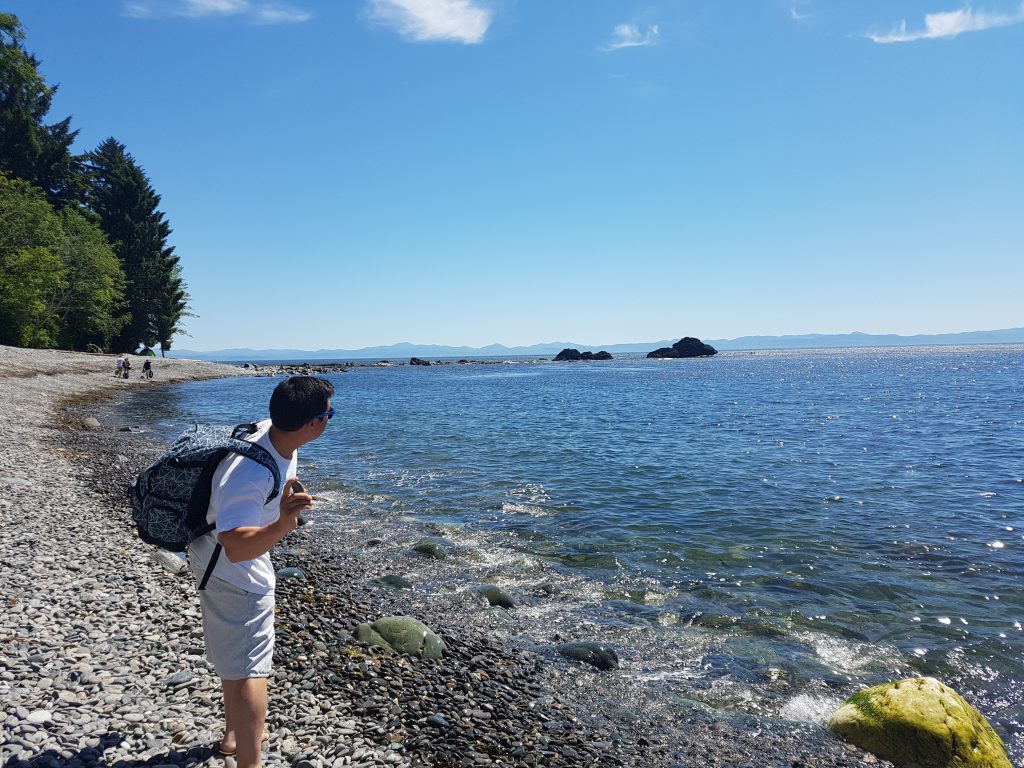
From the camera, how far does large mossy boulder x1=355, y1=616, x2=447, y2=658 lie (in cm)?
730

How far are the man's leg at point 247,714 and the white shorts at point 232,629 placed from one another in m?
0.08

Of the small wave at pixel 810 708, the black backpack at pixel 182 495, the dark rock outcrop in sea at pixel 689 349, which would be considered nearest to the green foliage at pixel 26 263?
the black backpack at pixel 182 495

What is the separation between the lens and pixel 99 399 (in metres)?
37.2

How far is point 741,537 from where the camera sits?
43.7 ft

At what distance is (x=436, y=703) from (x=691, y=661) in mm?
3828

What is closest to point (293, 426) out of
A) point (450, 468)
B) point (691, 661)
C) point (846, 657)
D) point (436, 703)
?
point (436, 703)

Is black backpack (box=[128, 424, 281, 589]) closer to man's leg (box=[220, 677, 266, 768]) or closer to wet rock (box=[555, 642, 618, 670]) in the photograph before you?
man's leg (box=[220, 677, 266, 768])

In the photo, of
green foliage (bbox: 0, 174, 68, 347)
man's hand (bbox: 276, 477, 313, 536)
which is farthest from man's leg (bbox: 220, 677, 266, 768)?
green foliage (bbox: 0, 174, 68, 347)

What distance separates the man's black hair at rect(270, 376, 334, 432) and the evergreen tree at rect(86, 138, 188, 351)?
264 feet

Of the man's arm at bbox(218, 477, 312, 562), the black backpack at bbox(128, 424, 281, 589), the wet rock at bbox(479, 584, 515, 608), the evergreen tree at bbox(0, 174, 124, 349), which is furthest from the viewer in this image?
the evergreen tree at bbox(0, 174, 124, 349)

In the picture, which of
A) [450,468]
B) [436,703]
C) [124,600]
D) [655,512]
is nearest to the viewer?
[436,703]

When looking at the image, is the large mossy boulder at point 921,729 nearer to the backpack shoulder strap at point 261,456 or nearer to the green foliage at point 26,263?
the backpack shoulder strap at point 261,456

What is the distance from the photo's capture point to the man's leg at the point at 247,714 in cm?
384

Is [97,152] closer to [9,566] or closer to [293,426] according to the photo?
[9,566]
